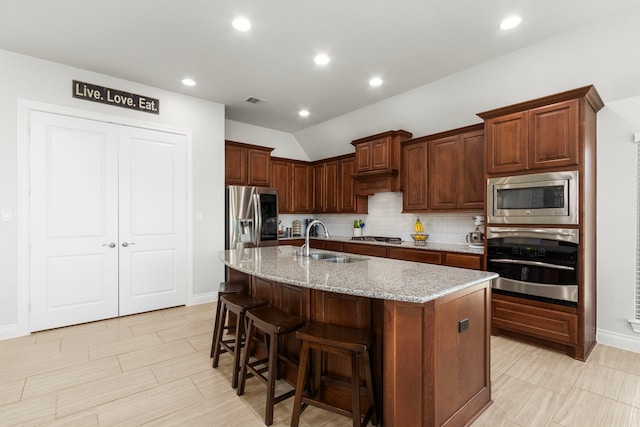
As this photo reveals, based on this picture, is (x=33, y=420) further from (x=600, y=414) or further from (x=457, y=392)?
(x=600, y=414)

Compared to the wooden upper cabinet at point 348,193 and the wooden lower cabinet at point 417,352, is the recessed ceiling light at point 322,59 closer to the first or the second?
the wooden upper cabinet at point 348,193

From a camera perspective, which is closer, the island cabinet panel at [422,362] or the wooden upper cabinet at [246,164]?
the island cabinet panel at [422,362]

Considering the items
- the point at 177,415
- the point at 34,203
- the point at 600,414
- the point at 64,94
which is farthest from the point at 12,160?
the point at 600,414

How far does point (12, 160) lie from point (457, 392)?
4.63 m

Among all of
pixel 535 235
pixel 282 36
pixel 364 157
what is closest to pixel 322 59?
pixel 282 36

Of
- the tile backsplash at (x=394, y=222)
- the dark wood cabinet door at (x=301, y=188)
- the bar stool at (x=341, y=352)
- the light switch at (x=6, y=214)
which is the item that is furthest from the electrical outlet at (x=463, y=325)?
the dark wood cabinet door at (x=301, y=188)

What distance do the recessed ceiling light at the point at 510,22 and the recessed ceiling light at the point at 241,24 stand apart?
2208 millimetres

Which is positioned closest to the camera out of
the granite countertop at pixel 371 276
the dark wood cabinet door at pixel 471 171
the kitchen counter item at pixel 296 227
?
the granite countertop at pixel 371 276

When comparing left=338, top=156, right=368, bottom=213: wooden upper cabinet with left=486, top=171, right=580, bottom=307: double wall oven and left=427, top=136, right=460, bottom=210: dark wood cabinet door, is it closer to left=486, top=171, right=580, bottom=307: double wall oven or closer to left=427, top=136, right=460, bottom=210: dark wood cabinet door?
left=427, top=136, right=460, bottom=210: dark wood cabinet door

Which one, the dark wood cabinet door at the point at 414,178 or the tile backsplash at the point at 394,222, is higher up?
the dark wood cabinet door at the point at 414,178

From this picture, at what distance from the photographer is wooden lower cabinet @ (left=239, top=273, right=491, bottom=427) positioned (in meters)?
1.62

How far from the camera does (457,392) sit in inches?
71.4

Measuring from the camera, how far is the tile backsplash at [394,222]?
14.4 ft

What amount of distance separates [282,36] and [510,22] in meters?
2.01
